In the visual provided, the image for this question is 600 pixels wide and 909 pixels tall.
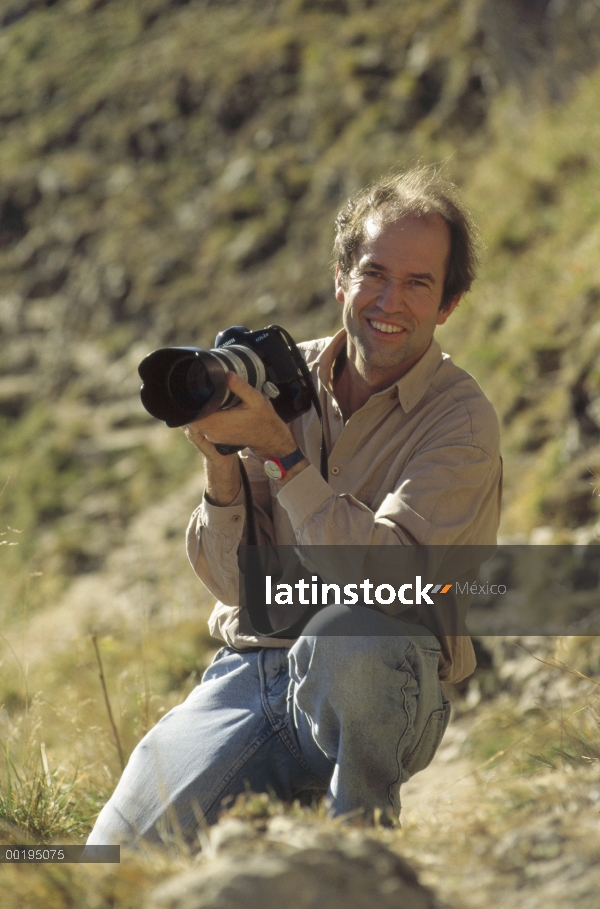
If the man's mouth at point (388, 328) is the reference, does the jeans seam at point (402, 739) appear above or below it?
below

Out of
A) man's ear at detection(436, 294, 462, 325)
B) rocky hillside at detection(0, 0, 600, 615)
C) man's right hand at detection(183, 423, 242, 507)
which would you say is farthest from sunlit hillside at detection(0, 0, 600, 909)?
man's right hand at detection(183, 423, 242, 507)

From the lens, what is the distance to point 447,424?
2.38 m

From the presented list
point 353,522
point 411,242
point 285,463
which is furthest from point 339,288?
point 353,522

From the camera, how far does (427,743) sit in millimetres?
2211

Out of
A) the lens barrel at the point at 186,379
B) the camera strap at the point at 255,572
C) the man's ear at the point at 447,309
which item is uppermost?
the man's ear at the point at 447,309

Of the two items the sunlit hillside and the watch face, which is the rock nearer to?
the sunlit hillside

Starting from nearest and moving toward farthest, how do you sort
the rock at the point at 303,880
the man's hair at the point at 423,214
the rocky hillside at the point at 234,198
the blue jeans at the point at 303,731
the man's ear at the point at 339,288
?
the rock at the point at 303,880 → the blue jeans at the point at 303,731 → the man's hair at the point at 423,214 → the man's ear at the point at 339,288 → the rocky hillside at the point at 234,198

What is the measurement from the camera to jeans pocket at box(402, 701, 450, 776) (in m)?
2.18

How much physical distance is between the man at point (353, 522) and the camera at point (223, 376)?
0.16 ft

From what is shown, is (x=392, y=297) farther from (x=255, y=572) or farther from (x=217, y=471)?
(x=255, y=572)

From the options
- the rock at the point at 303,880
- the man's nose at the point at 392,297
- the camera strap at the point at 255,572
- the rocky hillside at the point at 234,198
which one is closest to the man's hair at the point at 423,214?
the man's nose at the point at 392,297

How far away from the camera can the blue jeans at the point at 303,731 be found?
202 cm

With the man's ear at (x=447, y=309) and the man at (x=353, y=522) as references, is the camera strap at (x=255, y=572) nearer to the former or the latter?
the man at (x=353, y=522)

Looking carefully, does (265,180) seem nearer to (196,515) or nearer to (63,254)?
(63,254)
